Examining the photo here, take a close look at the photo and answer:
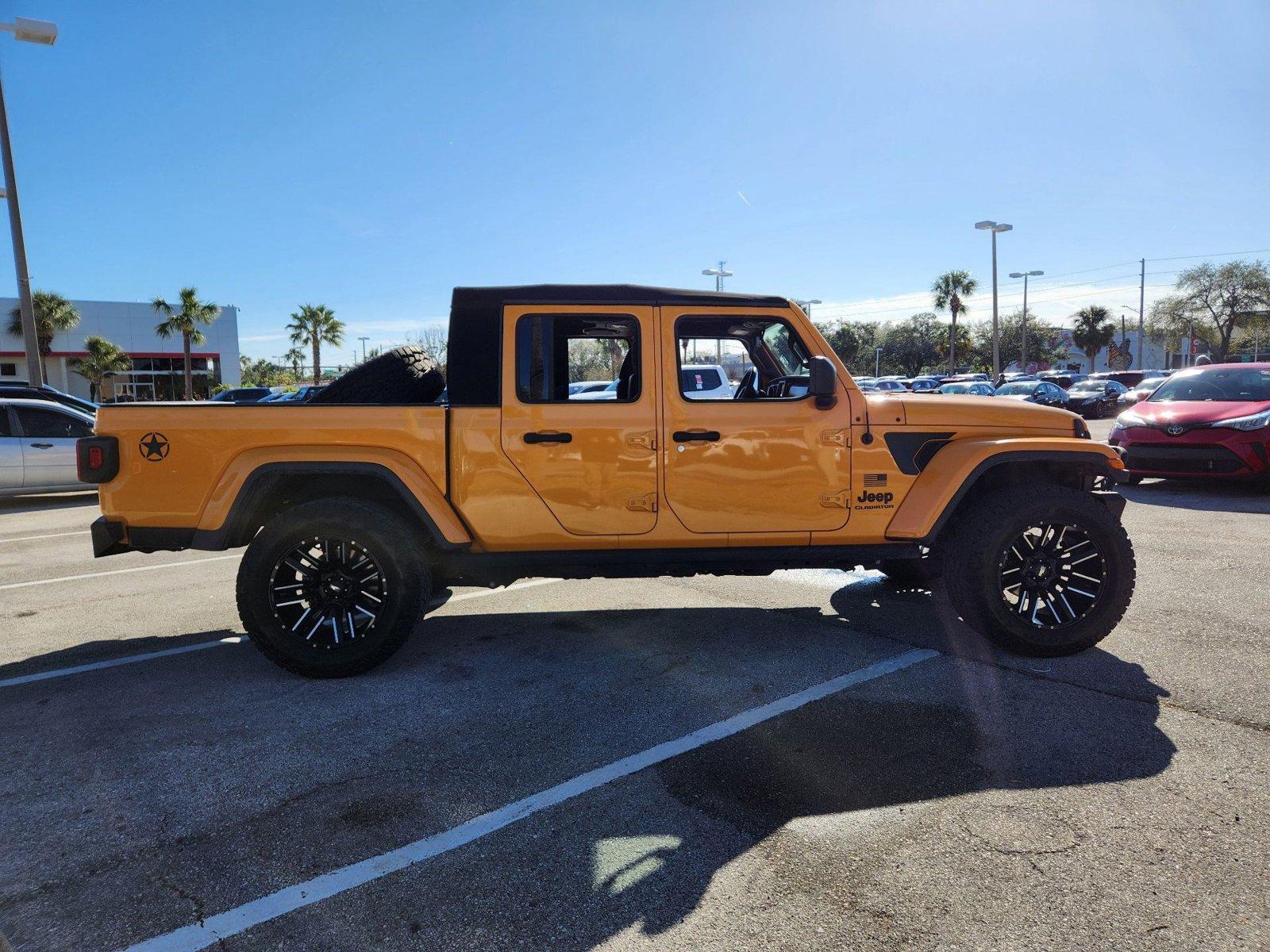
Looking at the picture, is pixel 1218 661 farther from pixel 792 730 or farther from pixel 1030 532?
pixel 792 730

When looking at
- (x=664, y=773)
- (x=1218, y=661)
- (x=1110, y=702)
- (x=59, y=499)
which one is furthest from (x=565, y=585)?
(x=59, y=499)

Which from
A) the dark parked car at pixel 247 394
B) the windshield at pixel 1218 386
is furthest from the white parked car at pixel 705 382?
the dark parked car at pixel 247 394

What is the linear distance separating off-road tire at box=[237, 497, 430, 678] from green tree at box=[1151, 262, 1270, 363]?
59939 millimetres

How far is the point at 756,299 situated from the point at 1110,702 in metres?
2.59

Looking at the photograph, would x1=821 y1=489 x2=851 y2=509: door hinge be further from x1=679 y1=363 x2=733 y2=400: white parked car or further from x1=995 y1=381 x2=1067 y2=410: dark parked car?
x1=995 y1=381 x2=1067 y2=410: dark parked car

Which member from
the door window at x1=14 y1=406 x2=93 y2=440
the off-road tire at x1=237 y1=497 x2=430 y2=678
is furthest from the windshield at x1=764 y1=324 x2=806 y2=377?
the door window at x1=14 y1=406 x2=93 y2=440

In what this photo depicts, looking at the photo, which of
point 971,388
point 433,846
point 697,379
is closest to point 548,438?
point 697,379

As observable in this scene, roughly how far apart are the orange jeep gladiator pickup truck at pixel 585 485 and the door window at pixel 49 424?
8611 mm

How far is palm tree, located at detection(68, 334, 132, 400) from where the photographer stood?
4231 centimetres

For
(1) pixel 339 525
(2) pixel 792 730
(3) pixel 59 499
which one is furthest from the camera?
(3) pixel 59 499

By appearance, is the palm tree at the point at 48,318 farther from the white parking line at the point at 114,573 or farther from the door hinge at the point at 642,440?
the door hinge at the point at 642,440

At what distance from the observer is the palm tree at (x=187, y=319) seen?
143ft

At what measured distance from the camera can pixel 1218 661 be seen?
13.7 ft

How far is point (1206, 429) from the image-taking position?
9609mm
